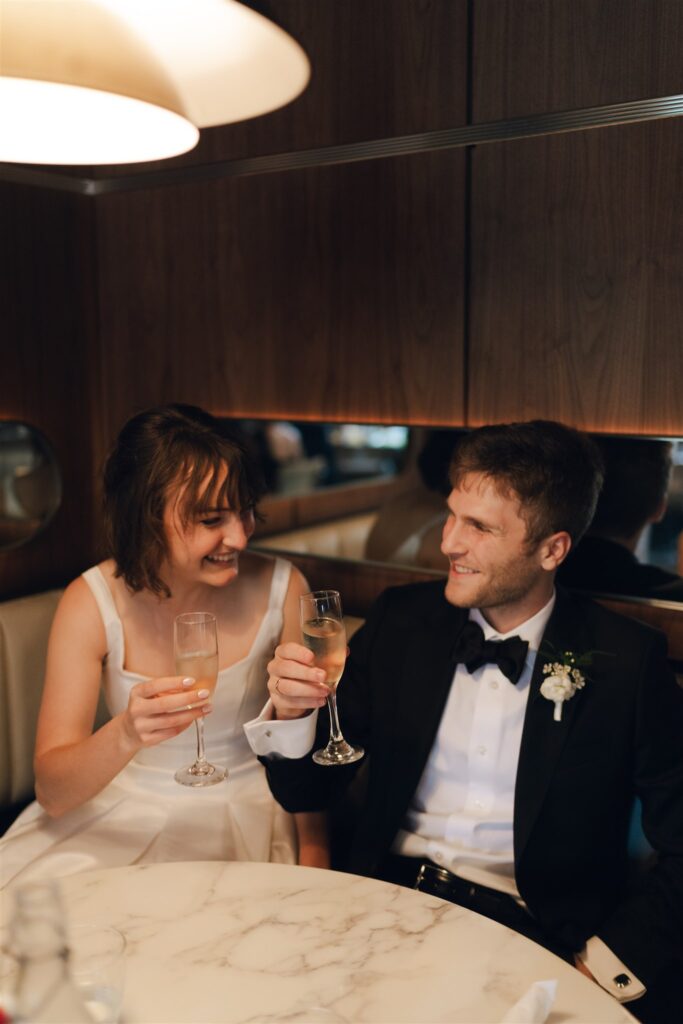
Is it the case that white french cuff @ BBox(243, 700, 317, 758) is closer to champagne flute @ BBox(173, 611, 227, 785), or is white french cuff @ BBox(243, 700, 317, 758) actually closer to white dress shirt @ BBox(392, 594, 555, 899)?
champagne flute @ BBox(173, 611, 227, 785)

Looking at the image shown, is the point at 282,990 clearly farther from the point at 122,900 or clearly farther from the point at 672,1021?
the point at 672,1021

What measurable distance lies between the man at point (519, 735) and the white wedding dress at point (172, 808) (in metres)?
0.24

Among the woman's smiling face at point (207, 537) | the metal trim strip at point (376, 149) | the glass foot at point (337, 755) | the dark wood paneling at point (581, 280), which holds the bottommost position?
the glass foot at point (337, 755)

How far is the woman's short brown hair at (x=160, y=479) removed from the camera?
8.03 feet

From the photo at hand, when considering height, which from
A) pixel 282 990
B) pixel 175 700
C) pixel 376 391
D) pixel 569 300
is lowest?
pixel 282 990

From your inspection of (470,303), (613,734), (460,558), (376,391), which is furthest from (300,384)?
(613,734)

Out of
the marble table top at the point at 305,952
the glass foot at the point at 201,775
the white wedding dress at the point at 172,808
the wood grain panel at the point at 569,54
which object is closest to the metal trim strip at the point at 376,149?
the wood grain panel at the point at 569,54

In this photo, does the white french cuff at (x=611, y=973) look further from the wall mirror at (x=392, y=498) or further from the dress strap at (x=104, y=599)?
the dress strap at (x=104, y=599)

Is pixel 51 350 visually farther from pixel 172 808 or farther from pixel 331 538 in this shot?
pixel 172 808

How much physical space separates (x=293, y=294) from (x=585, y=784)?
73.9 inches

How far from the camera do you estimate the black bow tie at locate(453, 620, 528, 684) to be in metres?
2.29

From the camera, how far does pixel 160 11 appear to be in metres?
1.27

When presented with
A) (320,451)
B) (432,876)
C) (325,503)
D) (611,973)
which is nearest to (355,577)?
(325,503)

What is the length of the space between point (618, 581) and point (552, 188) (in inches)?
44.6
